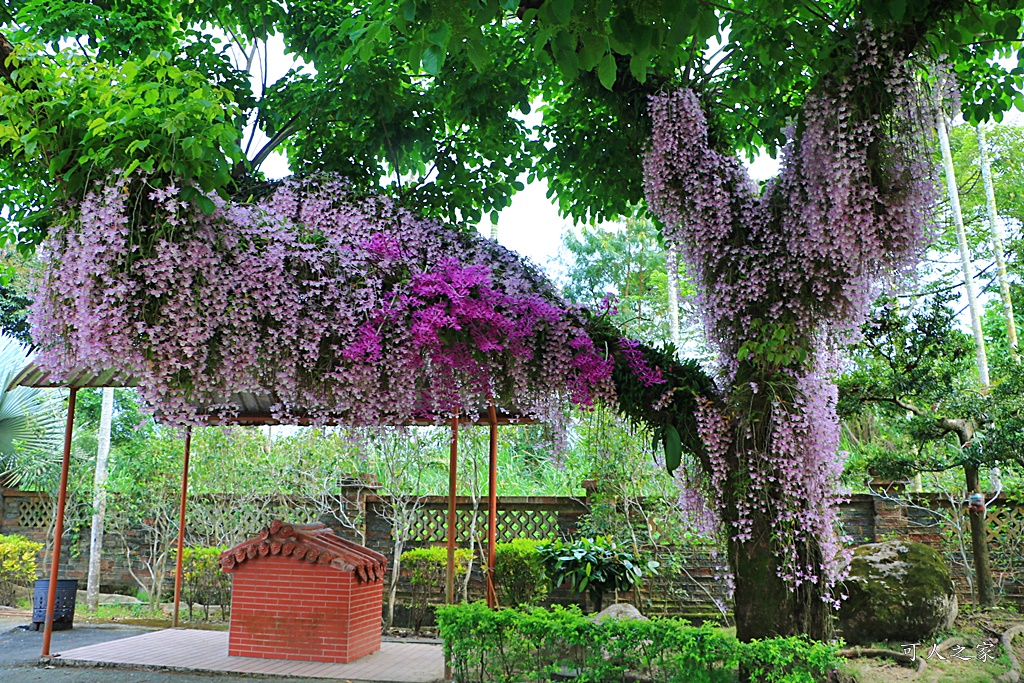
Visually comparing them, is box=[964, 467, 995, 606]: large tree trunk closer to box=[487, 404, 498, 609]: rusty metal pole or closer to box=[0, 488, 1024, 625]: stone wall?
box=[0, 488, 1024, 625]: stone wall

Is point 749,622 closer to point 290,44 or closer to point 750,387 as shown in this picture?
point 750,387

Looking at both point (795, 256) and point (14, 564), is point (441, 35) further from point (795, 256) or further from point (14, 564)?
point (14, 564)

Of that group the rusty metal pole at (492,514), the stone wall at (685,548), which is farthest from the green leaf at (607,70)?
the stone wall at (685,548)

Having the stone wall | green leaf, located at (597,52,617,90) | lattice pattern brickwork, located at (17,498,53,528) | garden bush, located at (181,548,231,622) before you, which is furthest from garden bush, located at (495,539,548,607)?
lattice pattern brickwork, located at (17,498,53,528)

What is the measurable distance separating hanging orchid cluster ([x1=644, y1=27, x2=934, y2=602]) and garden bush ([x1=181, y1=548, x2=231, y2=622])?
7606mm

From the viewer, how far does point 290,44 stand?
6.67 metres

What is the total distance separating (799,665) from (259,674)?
4284mm

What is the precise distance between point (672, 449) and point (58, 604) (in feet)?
25.0

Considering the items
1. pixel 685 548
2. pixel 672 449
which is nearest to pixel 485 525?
pixel 685 548

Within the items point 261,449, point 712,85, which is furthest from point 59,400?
point 712,85

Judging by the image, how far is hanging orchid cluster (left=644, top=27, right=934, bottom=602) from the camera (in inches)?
184

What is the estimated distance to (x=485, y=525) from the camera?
10.1 m

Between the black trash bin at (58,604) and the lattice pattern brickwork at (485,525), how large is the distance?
4.02m

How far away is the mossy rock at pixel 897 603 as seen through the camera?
730 centimetres
